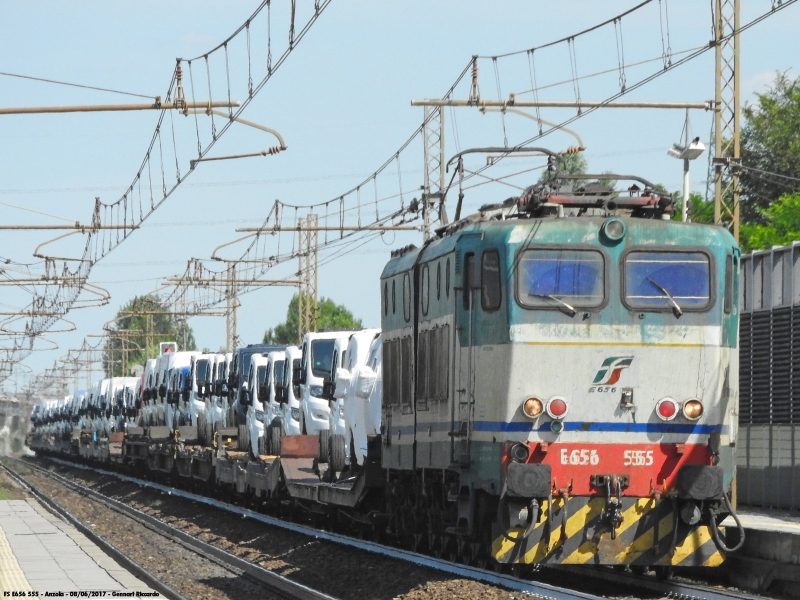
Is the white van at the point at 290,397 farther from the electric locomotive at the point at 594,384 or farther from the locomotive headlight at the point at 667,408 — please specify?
the locomotive headlight at the point at 667,408

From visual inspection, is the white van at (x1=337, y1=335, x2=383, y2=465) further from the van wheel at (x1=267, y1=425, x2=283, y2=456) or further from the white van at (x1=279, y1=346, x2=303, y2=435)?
the van wheel at (x1=267, y1=425, x2=283, y2=456)

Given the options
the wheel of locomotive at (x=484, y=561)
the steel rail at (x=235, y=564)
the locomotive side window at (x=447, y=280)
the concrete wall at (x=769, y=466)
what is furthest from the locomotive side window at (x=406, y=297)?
the concrete wall at (x=769, y=466)

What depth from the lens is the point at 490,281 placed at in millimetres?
14703

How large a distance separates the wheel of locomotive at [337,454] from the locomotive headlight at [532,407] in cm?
971

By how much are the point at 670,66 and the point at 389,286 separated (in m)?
4.46

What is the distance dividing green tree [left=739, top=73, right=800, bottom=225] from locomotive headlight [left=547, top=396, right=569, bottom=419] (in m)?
53.4

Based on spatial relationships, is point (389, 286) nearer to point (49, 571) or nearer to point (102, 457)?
point (49, 571)

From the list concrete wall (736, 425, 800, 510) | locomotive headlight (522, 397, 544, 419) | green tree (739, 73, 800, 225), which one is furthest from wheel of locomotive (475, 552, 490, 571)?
green tree (739, 73, 800, 225)

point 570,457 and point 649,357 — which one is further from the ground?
point 649,357

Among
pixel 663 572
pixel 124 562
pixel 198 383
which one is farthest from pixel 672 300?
pixel 198 383

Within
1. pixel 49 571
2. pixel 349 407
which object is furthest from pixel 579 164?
pixel 49 571

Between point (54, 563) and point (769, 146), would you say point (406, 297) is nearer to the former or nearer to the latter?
point (54, 563)

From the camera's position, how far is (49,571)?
58.8 ft

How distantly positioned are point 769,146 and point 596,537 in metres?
58.4
